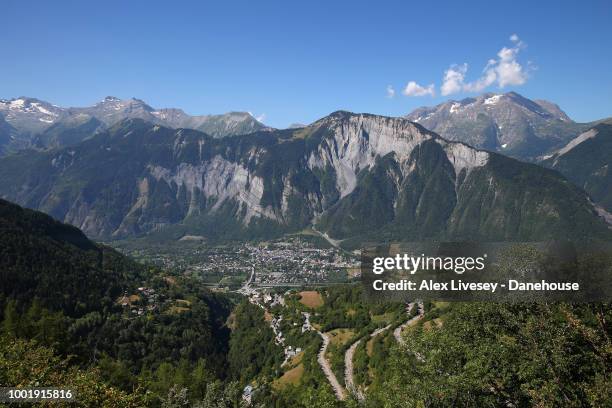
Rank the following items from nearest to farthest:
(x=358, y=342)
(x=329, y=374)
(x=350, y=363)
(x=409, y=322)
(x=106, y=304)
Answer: (x=329, y=374) < (x=350, y=363) < (x=409, y=322) < (x=358, y=342) < (x=106, y=304)

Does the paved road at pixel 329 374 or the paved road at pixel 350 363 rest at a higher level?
the paved road at pixel 350 363

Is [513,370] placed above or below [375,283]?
below

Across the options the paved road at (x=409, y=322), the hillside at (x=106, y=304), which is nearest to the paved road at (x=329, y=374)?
the paved road at (x=409, y=322)

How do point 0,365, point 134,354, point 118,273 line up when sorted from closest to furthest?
point 0,365 → point 134,354 → point 118,273

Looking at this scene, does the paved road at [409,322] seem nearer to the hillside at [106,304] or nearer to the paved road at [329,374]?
the paved road at [329,374]

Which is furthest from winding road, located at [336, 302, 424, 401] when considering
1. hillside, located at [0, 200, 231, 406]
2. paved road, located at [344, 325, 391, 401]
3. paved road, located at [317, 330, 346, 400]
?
hillside, located at [0, 200, 231, 406]

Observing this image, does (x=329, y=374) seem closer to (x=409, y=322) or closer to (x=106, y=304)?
(x=409, y=322)

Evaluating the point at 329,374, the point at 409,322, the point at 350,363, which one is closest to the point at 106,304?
the point at 329,374

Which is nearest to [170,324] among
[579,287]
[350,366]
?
[350,366]

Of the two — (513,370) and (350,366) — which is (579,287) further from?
(350,366)

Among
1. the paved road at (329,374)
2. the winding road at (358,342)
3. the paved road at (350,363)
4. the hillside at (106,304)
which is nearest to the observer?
the paved road at (329,374)

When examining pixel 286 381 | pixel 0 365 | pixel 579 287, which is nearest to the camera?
pixel 0 365
